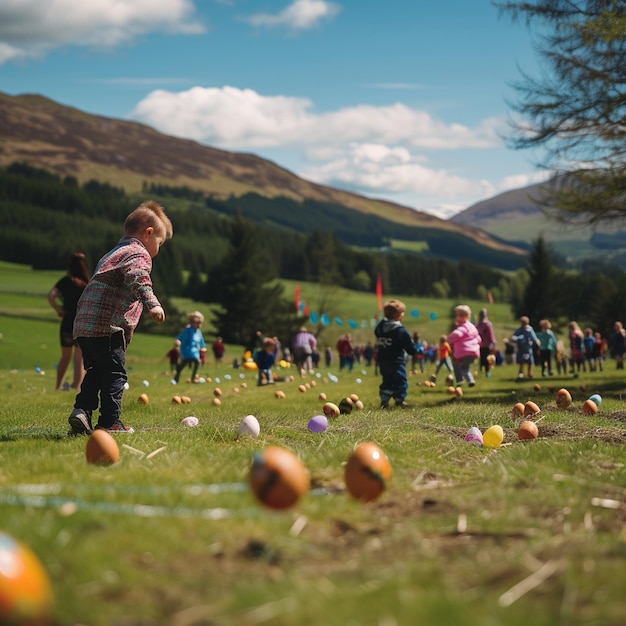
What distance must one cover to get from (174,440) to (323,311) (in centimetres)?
8049

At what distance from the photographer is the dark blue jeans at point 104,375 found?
795 centimetres

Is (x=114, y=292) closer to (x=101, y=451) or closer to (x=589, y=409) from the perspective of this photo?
(x=101, y=451)

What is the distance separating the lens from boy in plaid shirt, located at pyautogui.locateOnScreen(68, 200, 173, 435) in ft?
25.7

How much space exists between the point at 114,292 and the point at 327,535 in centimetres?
469

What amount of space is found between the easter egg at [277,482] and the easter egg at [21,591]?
147 cm

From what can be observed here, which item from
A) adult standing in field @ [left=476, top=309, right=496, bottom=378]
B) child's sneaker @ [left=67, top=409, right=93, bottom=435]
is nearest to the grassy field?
child's sneaker @ [left=67, top=409, right=93, bottom=435]

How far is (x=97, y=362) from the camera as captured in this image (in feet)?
26.2

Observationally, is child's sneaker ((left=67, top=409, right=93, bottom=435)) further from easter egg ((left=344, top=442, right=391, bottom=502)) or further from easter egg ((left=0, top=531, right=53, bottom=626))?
easter egg ((left=0, top=531, right=53, bottom=626))

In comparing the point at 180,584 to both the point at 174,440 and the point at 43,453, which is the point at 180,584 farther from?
the point at 174,440

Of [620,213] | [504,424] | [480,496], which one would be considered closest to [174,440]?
[480,496]

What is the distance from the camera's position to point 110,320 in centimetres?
794

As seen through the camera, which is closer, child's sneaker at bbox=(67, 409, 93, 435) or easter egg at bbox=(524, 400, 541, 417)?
child's sneaker at bbox=(67, 409, 93, 435)

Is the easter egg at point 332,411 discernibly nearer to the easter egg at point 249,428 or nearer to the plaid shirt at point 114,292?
the easter egg at point 249,428

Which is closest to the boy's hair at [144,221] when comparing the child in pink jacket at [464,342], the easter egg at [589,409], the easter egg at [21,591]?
the easter egg at [21,591]
